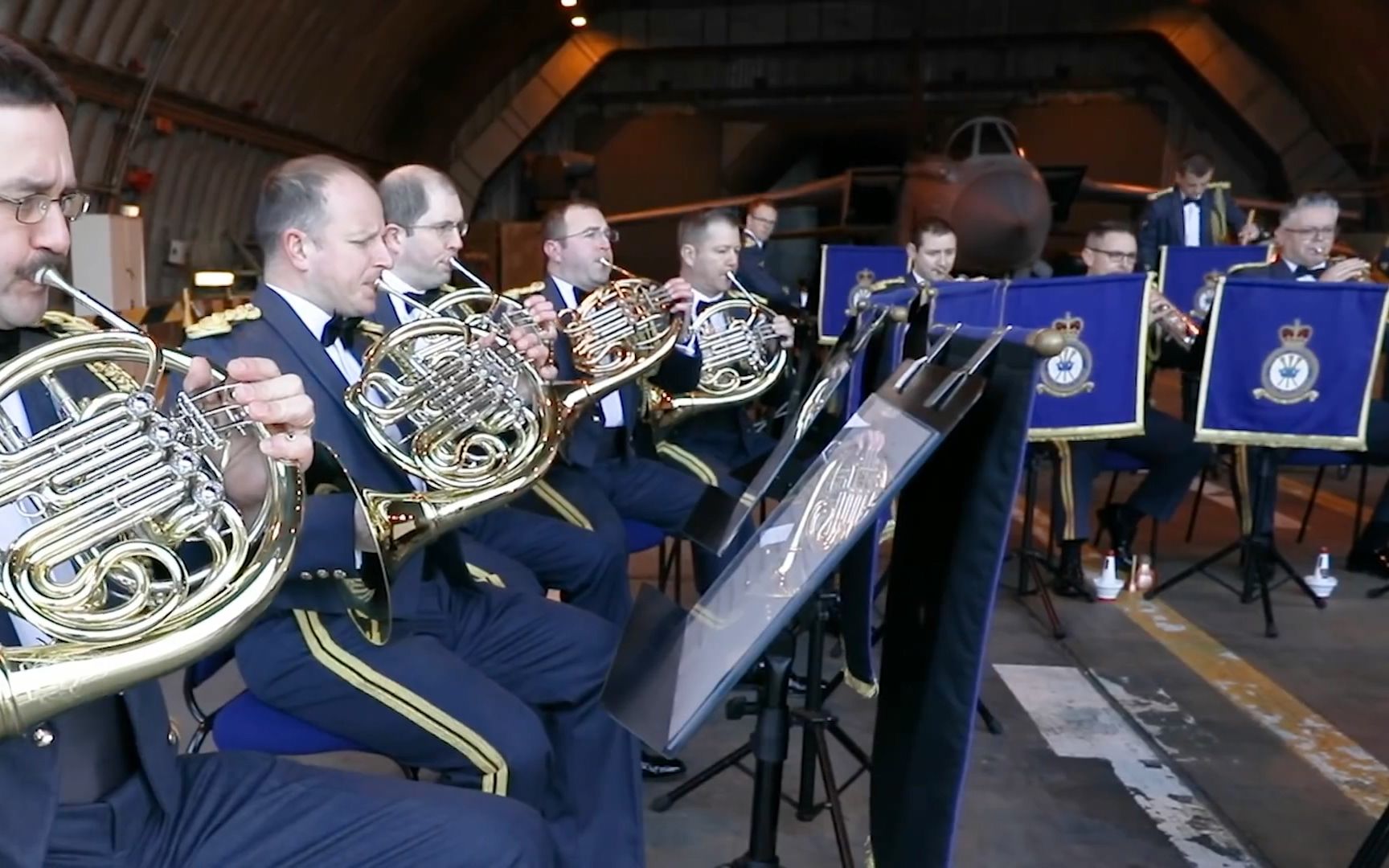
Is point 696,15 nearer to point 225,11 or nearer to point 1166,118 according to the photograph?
point 1166,118

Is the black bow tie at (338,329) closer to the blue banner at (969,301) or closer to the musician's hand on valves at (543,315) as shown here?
the musician's hand on valves at (543,315)

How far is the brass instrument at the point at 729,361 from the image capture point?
3.77 m

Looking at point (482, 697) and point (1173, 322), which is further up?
point (1173, 322)

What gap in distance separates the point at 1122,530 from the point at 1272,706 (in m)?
1.66

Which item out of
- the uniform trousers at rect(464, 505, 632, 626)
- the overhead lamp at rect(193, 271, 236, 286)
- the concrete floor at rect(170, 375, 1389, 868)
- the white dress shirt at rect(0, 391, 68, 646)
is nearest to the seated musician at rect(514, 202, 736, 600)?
the uniform trousers at rect(464, 505, 632, 626)

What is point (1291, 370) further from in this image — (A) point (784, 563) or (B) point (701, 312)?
(A) point (784, 563)

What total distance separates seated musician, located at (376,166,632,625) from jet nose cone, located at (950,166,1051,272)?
5795 mm

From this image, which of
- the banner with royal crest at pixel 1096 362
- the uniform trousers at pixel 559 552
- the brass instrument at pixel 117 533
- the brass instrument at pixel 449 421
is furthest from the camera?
the banner with royal crest at pixel 1096 362

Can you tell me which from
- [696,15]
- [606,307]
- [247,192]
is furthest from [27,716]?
[696,15]

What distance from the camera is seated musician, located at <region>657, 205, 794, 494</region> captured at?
13.3 feet

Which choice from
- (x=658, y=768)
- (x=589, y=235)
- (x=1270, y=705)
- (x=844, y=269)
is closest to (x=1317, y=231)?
(x=1270, y=705)

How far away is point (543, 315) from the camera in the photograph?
2.98 metres

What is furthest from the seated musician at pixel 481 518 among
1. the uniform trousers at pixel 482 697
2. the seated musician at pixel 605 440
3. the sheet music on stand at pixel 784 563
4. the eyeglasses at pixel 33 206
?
the eyeglasses at pixel 33 206

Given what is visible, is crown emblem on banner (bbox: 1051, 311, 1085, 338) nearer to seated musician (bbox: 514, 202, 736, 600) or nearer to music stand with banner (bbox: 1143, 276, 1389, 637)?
music stand with banner (bbox: 1143, 276, 1389, 637)
